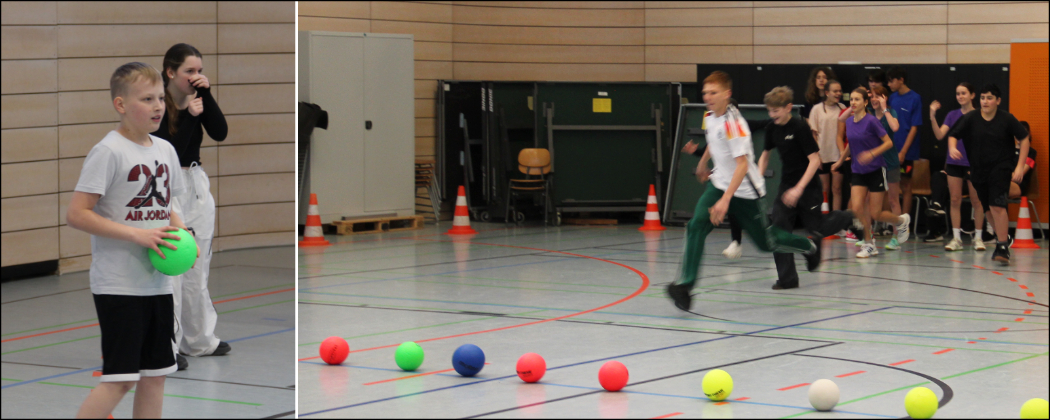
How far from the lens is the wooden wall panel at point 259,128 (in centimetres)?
1281

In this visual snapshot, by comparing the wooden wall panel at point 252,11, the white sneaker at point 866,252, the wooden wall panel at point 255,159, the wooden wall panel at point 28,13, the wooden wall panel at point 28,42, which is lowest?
the white sneaker at point 866,252

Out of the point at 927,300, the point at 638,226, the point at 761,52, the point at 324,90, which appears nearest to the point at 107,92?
the point at 324,90

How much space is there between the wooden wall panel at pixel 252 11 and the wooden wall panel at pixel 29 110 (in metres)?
2.56

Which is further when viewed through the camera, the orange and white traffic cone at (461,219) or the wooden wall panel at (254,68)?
the orange and white traffic cone at (461,219)

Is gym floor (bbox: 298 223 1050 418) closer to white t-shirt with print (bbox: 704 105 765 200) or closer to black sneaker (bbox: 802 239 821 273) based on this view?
black sneaker (bbox: 802 239 821 273)

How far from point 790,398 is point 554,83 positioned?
10974 millimetres

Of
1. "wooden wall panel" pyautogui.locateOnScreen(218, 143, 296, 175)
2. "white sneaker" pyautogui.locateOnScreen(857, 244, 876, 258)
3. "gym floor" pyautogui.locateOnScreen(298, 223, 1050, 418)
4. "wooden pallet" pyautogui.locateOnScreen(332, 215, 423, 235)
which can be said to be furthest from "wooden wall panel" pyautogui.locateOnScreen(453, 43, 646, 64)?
"white sneaker" pyautogui.locateOnScreen(857, 244, 876, 258)

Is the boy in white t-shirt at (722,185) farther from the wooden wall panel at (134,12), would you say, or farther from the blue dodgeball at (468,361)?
the wooden wall panel at (134,12)

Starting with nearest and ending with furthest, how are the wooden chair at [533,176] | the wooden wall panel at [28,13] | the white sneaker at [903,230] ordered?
the wooden wall panel at [28,13], the white sneaker at [903,230], the wooden chair at [533,176]

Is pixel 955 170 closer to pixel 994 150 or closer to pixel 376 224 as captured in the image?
pixel 994 150

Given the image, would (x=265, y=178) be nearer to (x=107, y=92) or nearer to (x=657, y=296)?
(x=107, y=92)

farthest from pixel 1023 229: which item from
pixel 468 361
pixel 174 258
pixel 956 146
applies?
pixel 174 258

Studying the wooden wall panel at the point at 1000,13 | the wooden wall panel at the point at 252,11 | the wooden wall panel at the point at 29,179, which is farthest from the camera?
the wooden wall panel at the point at 1000,13

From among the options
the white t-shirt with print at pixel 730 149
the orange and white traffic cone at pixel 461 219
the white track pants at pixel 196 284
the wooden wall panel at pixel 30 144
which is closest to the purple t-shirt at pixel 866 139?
the white t-shirt with print at pixel 730 149
